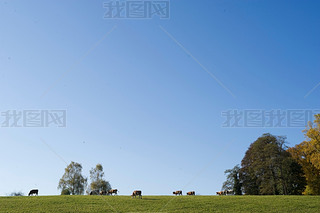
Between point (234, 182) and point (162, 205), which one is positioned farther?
point (234, 182)

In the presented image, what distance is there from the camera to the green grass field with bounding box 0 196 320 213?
1266 inches

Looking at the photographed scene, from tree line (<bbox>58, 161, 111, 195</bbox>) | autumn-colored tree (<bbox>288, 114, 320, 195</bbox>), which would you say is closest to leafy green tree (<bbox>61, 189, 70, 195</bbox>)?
tree line (<bbox>58, 161, 111, 195</bbox>)

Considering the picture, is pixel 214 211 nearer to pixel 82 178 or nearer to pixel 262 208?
pixel 262 208

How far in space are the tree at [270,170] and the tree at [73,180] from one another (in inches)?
1466

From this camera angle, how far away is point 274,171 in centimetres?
6369

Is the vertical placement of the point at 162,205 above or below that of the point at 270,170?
below

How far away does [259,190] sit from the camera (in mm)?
66125

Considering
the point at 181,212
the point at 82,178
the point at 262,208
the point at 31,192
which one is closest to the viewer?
the point at 181,212

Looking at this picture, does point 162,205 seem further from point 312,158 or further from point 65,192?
point 65,192

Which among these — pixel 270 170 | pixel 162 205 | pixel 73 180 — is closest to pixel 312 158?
pixel 270 170

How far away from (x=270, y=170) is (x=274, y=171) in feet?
2.96

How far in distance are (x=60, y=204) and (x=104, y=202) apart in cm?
459

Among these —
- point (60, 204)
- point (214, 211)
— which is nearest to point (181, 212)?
point (214, 211)

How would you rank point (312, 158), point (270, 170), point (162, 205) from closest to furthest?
point (162, 205) < point (312, 158) < point (270, 170)
